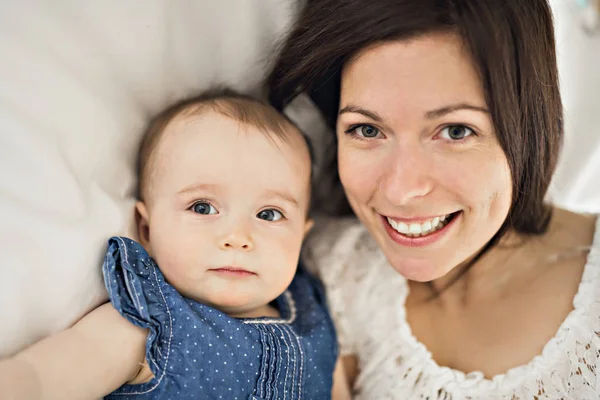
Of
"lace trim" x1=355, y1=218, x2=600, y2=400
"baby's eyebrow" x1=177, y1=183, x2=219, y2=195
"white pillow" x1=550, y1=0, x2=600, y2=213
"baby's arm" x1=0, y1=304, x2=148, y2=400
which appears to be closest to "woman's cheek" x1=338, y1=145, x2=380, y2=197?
"baby's eyebrow" x1=177, y1=183, x2=219, y2=195

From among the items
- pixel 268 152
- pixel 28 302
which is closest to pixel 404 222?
pixel 268 152

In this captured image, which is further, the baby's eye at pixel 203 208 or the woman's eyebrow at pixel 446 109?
the baby's eye at pixel 203 208

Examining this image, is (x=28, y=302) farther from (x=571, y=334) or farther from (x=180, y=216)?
(x=571, y=334)

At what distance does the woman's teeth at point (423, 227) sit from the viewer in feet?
4.00

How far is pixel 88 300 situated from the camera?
3.67 ft

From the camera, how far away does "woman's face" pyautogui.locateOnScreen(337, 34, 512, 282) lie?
1055 millimetres

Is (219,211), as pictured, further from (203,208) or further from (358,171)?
(358,171)

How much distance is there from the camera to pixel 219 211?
1218 mm

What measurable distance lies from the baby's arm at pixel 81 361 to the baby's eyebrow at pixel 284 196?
364 mm

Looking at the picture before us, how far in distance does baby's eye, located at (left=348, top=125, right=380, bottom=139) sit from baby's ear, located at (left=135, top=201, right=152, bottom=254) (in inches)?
18.0

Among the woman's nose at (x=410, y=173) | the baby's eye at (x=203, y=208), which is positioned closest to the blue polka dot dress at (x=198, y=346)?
the baby's eye at (x=203, y=208)

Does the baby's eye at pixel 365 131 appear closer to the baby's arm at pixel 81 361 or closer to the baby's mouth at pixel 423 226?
the baby's mouth at pixel 423 226

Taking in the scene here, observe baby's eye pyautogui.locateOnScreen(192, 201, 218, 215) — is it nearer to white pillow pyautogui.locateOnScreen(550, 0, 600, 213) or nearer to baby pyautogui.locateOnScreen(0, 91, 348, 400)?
baby pyautogui.locateOnScreen(0, 91, 348, 400)

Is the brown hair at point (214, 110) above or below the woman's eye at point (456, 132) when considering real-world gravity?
above
